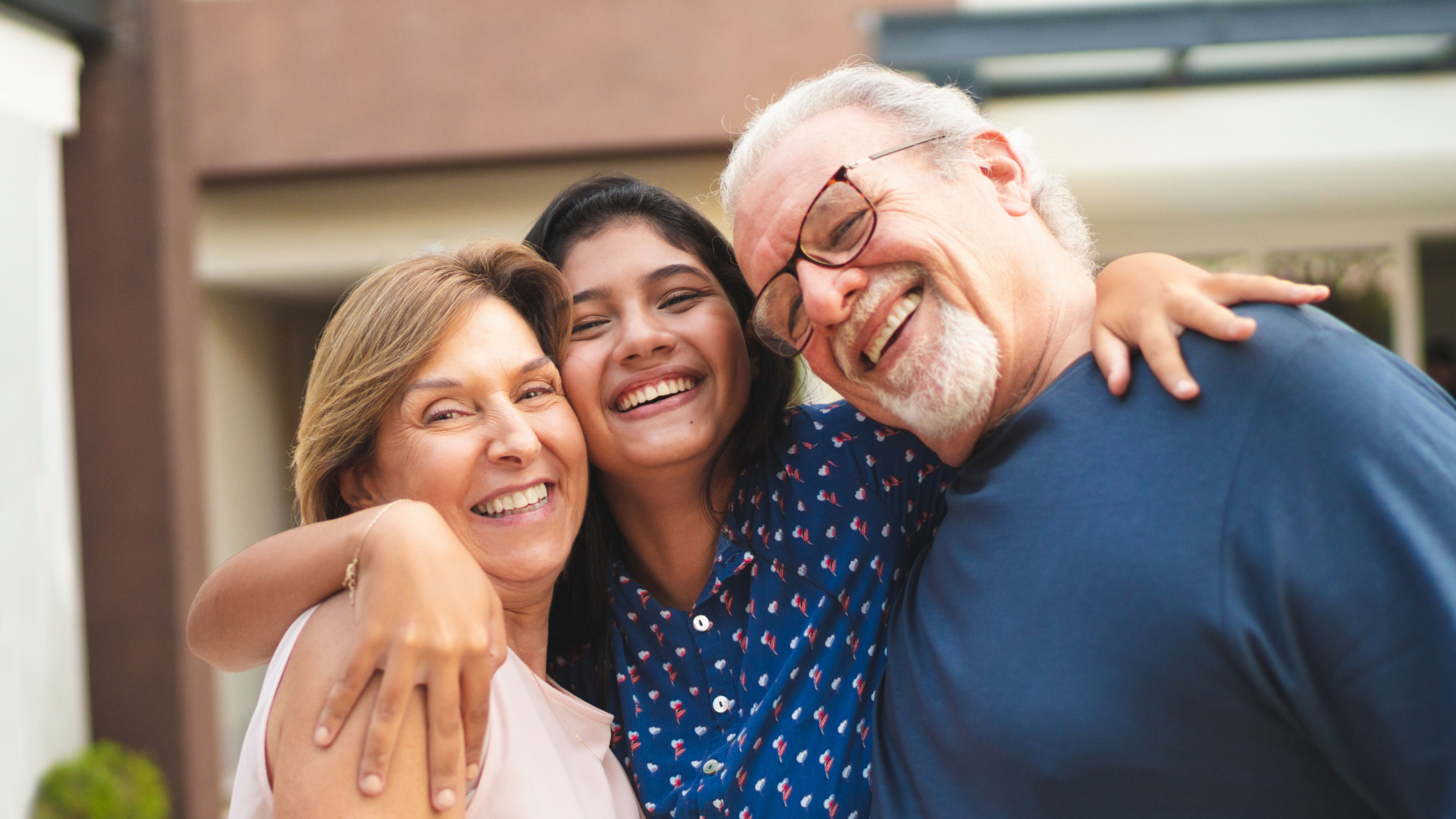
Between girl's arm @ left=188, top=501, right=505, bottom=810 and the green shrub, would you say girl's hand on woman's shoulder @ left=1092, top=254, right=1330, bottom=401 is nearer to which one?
girl's arm @ left=188, top=501, right=505, bottom=810

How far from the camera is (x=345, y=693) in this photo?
1.39 metres

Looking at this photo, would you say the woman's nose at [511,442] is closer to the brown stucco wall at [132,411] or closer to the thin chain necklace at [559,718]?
the thin chain necklace at [559,718]

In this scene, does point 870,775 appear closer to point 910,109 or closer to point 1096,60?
point 910,109

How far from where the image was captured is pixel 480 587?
58.1 inches

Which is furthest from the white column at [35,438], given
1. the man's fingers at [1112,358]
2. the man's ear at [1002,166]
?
the man's fingers at [1112,358]

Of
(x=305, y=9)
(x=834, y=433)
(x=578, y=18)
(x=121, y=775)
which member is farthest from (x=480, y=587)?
(x=305, y=9)

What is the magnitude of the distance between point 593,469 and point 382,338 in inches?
21.9

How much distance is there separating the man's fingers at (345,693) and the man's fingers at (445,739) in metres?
0.08

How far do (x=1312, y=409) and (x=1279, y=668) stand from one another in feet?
1.01

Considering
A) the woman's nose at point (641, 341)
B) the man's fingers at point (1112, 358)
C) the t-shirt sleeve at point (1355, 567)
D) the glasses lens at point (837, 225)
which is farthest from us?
the woman's nose at point (641, 341)

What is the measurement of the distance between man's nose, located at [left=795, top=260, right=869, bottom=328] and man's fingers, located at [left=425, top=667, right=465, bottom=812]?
765 mm

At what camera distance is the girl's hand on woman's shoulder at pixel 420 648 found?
1378 mm

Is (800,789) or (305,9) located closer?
(800,789)

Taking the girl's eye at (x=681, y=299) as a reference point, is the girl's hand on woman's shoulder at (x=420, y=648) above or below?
below
